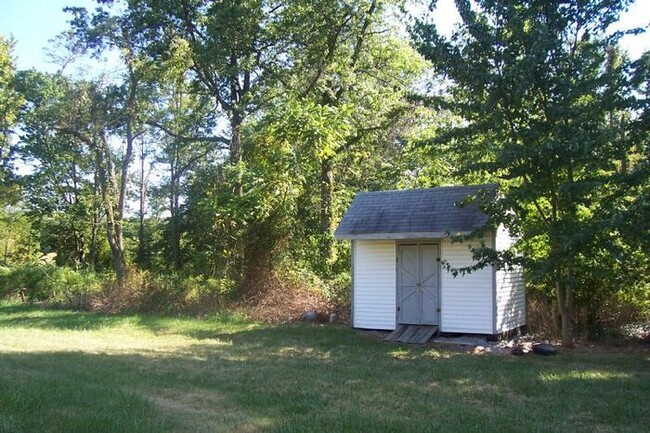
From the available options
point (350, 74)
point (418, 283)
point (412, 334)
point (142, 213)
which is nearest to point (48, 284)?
point (142, 213)

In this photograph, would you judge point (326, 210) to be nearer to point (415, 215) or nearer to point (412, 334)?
point (415, 215)

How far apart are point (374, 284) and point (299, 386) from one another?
7.01 meters

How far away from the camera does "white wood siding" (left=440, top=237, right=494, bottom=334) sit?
45.0 ft

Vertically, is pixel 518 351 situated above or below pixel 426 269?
below

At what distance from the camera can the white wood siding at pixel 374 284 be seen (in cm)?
1510

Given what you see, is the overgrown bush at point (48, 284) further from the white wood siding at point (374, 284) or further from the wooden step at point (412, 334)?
the wooden step at point (412, 334)

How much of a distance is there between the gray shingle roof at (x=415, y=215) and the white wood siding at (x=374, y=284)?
599 millimetres

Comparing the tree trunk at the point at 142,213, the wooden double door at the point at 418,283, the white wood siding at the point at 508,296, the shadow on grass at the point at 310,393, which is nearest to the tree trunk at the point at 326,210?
the wooden double door at the point at 418,283

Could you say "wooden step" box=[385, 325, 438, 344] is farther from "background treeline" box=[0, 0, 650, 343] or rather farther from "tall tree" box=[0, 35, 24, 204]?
"tall tree" box=[0, 35, 24, 204]

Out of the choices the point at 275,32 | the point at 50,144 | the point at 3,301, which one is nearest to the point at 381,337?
the point at 275,32

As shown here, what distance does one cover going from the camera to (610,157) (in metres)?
11.1

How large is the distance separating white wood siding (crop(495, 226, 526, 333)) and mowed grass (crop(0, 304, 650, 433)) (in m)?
2.15

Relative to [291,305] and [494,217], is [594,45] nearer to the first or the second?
[494,217]

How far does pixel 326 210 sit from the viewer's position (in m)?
22.0
